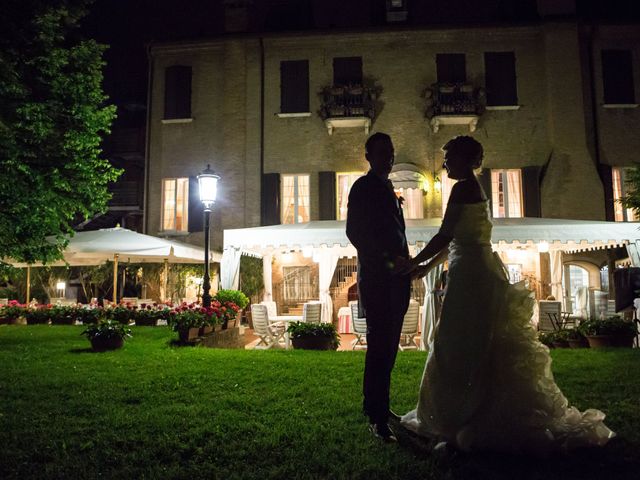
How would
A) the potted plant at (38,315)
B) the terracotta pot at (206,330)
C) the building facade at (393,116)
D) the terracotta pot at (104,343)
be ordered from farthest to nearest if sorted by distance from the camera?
the building facade at (393,116), the potted plant at (38,315), the terracotta pot at (206,330), the terracotta pot at (104,343)

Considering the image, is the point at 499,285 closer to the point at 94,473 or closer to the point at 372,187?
the point at 372,187

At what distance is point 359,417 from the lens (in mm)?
3371

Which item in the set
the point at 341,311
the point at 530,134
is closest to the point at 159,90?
the point at 341,311

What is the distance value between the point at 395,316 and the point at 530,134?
1472 centimetres

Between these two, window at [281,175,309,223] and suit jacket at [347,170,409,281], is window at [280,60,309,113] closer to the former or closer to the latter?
window at [281,175,309,223]

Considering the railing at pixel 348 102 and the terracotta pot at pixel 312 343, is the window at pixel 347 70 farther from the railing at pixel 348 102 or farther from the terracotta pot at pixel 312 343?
the terracotta pot at pixel 312 343

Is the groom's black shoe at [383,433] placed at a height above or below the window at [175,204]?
below

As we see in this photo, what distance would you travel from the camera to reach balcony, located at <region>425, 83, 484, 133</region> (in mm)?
15000

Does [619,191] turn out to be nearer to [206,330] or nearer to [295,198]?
[295,198]

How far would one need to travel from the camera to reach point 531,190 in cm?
1509

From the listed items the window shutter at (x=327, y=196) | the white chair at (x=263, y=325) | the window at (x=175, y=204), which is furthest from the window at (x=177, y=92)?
the white chair at (x=263, y=325)

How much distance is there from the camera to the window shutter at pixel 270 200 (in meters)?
15.6

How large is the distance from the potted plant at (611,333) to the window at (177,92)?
47.0 ft

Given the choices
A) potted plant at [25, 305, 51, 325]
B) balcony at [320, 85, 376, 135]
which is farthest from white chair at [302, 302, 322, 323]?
balcony at [320, 85, 376, 135]
